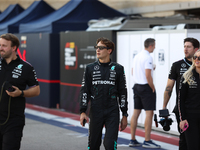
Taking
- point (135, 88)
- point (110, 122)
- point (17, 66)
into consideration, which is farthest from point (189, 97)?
point (135, 88)

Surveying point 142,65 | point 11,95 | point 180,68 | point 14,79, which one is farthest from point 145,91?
point 11,95

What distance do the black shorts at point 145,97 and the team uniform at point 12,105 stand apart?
3530 millimetres

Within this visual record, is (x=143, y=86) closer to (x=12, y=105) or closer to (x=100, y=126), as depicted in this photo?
(x=100, y=126)

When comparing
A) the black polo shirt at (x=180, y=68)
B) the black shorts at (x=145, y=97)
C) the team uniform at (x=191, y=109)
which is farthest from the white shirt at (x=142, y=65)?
the team uniform at (x=191, y=109)

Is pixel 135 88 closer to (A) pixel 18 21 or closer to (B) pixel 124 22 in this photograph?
(B) pixel 124 22

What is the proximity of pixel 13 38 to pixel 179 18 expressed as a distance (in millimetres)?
9990

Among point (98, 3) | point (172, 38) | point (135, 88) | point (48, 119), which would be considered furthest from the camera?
point (98, 3)

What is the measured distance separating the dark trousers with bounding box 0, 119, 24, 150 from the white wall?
488 centimetres

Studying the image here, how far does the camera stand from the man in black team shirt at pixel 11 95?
5.27 m

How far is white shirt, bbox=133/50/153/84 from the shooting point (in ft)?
28.1

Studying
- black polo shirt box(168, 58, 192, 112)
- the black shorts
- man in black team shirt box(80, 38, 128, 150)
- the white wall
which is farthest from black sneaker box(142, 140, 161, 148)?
man in black team shirt box(80, 38, 128, 150)

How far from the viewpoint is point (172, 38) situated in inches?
377

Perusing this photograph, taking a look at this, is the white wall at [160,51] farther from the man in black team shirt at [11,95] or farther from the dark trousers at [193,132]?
the man in black team shirt at [11,95]

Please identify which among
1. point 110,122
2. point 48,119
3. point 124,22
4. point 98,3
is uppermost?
point 98,3
